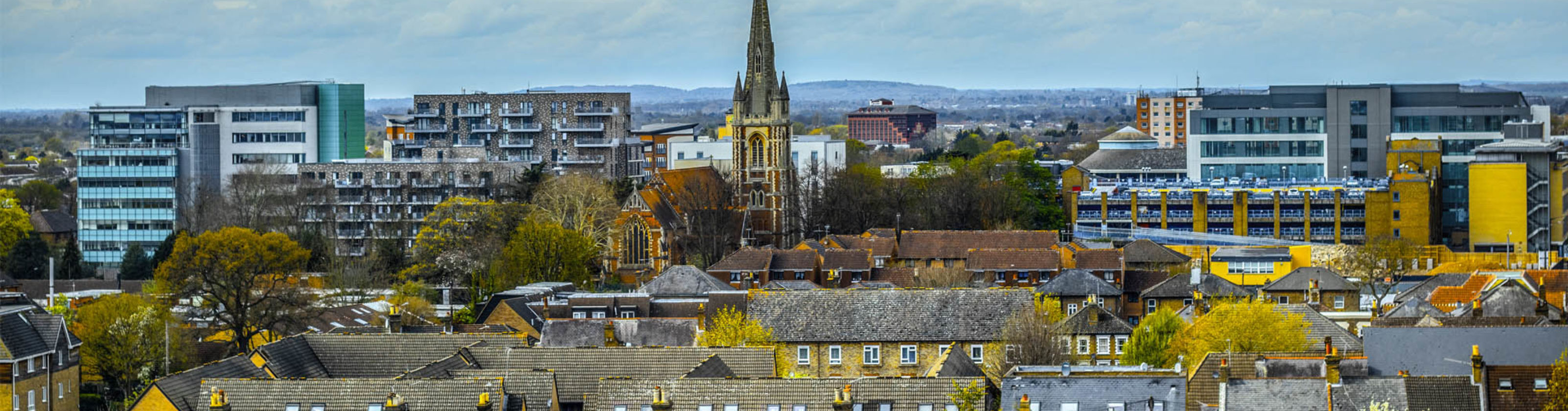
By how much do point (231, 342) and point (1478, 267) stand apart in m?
61.9

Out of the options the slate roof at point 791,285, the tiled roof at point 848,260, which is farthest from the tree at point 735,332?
the tiled roof at point 848,260

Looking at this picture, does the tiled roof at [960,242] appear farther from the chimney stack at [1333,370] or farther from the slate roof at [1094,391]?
the chimney stack at [1333,370]

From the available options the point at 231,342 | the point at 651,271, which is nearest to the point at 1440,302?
the point at 231,342

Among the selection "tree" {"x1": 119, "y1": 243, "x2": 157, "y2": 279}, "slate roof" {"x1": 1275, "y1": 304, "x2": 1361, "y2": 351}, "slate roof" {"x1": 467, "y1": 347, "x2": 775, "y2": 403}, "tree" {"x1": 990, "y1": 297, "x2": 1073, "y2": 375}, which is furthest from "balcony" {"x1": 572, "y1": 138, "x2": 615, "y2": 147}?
"slate roof" {"x1": 467, "y1": 347, "x2": 775, "y2": 403}

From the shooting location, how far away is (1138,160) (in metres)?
172

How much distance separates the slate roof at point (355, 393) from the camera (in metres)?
53.2

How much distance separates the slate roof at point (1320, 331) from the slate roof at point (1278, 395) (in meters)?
14.3

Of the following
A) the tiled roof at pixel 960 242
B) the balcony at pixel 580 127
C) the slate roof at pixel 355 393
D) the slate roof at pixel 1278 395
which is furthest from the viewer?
the balcony at pixel 580 127

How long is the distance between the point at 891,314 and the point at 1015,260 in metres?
33.5

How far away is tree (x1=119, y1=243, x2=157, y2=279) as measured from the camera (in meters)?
135

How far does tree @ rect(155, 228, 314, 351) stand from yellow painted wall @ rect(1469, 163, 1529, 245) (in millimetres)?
69304

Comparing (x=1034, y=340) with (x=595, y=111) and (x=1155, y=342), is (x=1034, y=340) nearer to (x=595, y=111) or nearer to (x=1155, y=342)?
(x=1155, y=342)

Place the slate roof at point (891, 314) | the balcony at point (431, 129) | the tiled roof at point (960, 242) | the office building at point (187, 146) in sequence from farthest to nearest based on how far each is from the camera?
the balcony at point (431, 129) → the office building at point (187, 146) → the tiled roof at point (960, 242) → the slate roof at point (891, 314)

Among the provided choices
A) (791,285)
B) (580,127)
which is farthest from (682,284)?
(580,127)
